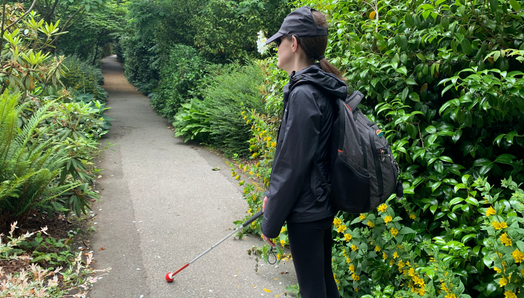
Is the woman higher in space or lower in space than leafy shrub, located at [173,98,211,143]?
higher

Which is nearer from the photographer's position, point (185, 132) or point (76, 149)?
point (76, 149)

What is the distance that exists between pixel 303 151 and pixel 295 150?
0.04m

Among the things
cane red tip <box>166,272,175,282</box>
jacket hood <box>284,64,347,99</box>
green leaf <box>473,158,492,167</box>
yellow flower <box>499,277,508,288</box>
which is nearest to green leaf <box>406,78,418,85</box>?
green leaf <box>473,158,492,167</box>

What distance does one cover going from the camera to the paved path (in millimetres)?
3555

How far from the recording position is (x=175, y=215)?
16.9 ft

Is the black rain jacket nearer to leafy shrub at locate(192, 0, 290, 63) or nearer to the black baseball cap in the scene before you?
the black baseball cap

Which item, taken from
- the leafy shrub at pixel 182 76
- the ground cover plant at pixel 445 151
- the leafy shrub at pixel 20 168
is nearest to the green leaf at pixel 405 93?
the ground cover plant at pixel 445 151

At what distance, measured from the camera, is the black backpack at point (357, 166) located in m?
2.05

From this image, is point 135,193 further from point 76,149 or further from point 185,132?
point 185,132

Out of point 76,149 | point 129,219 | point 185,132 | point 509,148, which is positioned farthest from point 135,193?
point 509,148

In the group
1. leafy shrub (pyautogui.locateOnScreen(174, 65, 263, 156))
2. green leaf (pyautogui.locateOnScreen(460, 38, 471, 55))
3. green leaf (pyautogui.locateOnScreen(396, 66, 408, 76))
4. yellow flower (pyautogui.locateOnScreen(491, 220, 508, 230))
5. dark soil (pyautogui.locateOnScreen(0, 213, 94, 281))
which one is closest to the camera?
yellow flower (pyautogui.locateOnScreen(491, 220, 508, 230))

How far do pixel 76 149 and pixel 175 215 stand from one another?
1.61m

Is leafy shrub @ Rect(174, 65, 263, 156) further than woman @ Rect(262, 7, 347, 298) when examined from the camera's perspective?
Yes

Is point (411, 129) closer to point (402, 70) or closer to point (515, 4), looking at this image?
point (402, 70)
